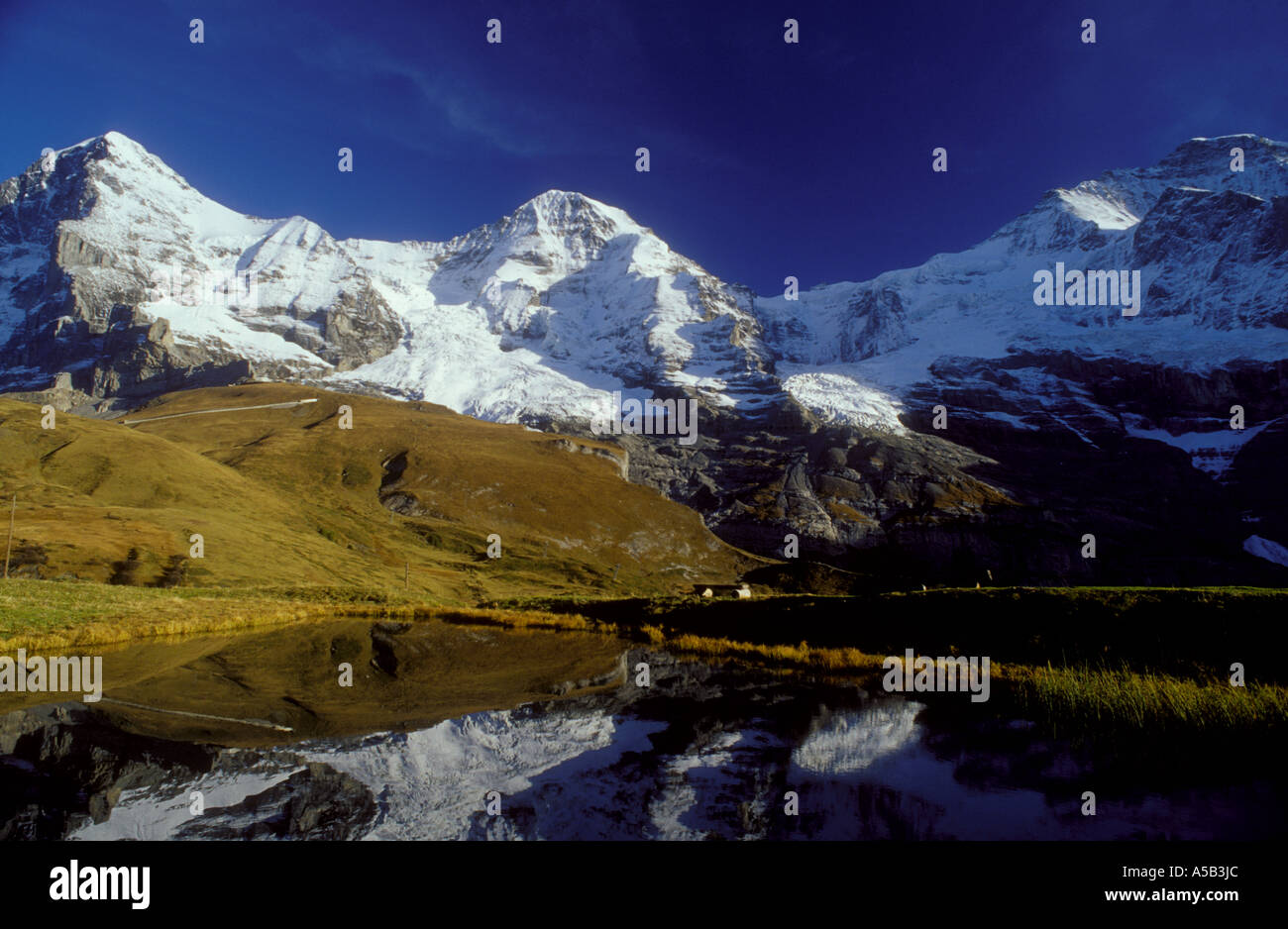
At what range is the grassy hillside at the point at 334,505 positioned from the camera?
62709mm

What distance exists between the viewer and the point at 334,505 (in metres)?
108

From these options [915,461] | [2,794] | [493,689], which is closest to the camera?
[2,794]

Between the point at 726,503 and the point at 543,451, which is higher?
the point at 543,451

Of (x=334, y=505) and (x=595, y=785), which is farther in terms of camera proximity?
(x=334, y=505)

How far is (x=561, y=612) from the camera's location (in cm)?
4750

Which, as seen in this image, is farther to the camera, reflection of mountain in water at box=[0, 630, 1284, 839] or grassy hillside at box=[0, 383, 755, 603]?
grassy hillside at box=[0, 383, 755, 603]

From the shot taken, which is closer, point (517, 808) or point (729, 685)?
point (517, 808)

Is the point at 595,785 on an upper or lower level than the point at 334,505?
lower

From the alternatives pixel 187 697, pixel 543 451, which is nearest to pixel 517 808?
pixel 187 697

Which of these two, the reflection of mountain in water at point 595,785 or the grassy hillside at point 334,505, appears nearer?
Result: the reflection of mountain in water at point 595,785

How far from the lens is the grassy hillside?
6271 centimetres

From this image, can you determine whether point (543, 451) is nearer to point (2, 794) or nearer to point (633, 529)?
point (633, 529)

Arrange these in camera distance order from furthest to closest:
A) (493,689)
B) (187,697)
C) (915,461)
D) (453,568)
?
(915,461) → (453,568) → (493,689) → (187,697)
